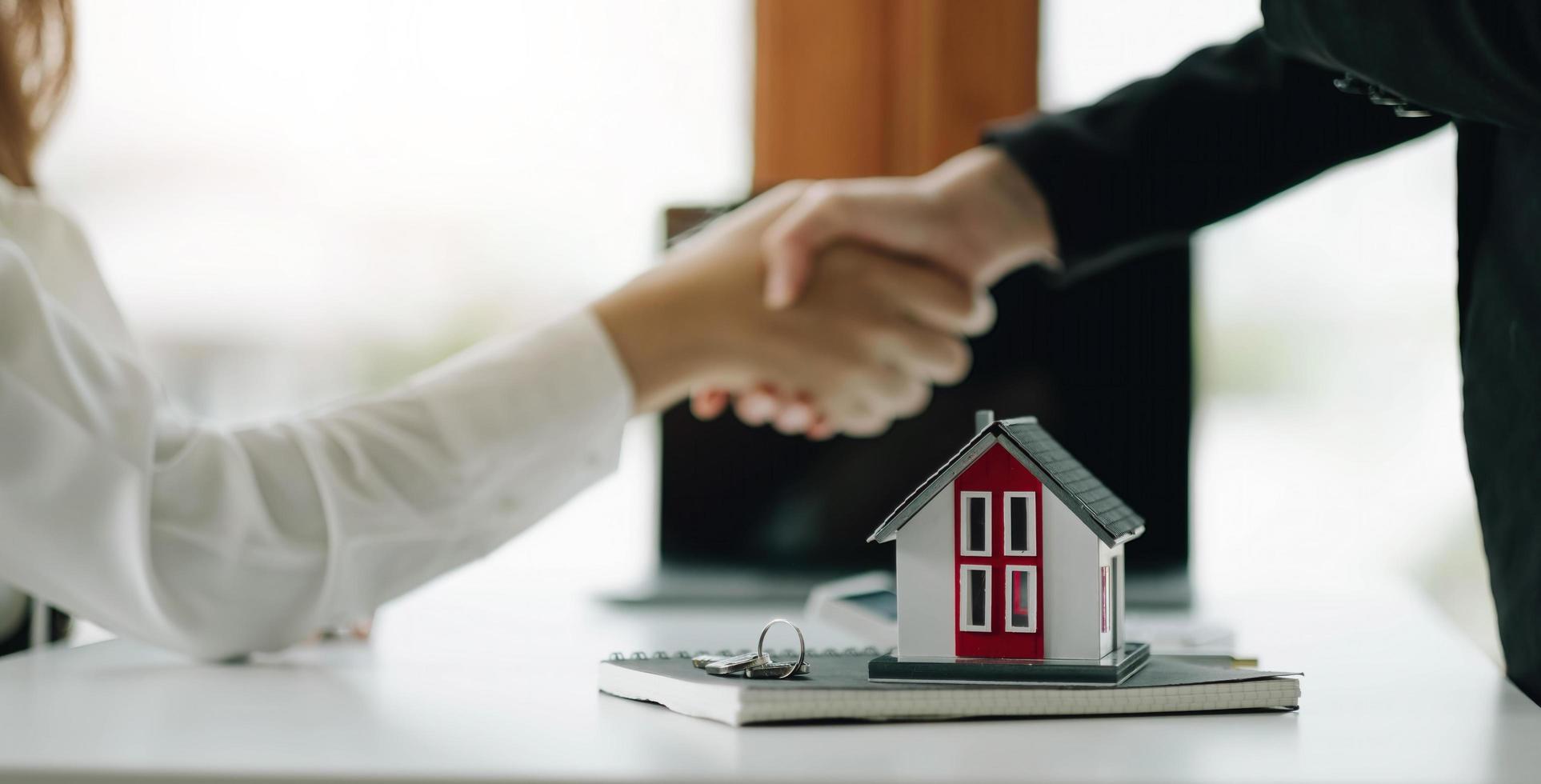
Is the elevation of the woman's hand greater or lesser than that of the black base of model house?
greater

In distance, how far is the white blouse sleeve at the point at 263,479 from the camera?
1.83ft

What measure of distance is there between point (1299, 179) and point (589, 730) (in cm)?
65

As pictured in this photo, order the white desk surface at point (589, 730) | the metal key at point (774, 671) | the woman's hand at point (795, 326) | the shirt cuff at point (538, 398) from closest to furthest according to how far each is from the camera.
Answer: the white desk surface at point (589, 730) → the metal key at point (774, 671) → the shirt cuff at point (538, 398) → the woman's hand at point (795, 326)

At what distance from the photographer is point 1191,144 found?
0.86 meters

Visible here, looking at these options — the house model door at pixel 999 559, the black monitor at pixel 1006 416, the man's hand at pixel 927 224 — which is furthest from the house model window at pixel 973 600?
the black monitor at pixel 1006 416

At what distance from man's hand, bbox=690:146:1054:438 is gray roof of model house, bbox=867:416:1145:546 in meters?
0.38

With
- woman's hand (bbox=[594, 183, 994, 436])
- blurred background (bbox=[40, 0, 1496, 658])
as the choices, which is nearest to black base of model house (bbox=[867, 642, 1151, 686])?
woman's hand (bbox=[594, 183, 994, 436])

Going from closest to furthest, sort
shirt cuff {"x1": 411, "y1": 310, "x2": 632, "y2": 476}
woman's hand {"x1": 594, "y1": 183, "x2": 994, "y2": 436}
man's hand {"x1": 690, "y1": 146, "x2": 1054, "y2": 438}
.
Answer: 1. shirt cuff {"x1": 411, "y1": 310, "x2": 632, "y2": 476}
2. woman's hand {"x1": 594, "y1": 183, "x2": 994, "y2": 436}
3. man's hand {"x1": 690, "y1": 146, "x2": 1054, "y2": 438}

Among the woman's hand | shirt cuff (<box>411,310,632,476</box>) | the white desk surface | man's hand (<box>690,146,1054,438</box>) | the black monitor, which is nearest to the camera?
the white desk surface

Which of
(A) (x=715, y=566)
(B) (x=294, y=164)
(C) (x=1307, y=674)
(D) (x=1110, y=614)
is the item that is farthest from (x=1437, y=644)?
(B) (x=294, y=164)

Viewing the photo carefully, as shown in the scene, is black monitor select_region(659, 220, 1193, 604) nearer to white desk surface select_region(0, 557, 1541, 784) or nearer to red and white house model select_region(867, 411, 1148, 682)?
white desk surface select_region(0, 557, 1541, 784)

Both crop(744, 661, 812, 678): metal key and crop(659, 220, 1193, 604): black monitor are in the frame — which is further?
crop(659, 220, 1193, 604): black monitor

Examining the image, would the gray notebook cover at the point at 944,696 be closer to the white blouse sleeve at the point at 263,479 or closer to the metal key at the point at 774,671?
→ the metal key at the point at 774,671

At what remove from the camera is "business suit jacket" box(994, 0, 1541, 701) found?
50 cm
